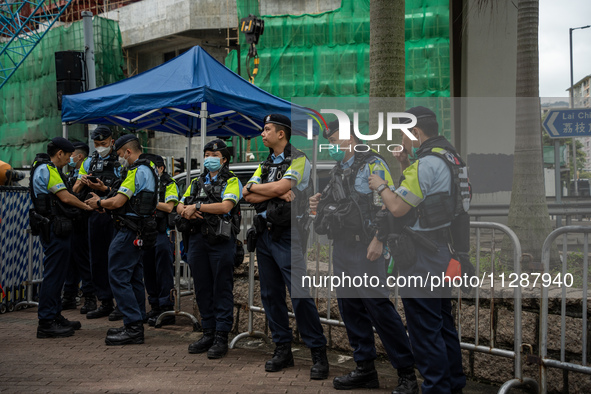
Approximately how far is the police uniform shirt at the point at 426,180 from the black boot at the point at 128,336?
11.9 feet

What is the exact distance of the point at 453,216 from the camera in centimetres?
412

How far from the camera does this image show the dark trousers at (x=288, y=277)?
5133 mm

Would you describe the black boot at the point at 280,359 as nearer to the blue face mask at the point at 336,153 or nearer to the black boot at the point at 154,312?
the blue face mask at the point at 336,153

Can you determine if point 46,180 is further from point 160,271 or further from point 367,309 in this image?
point 367,309

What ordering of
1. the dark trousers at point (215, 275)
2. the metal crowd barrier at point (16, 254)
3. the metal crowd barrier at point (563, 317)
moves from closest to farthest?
the metal crowd barrier at point (563, 317), the dark trousers at point (215, 275), the metal crowd barrier at point (16, 254)

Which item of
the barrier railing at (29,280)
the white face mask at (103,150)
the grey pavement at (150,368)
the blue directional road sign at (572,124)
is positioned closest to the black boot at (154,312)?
the grey pavement at (150,368)

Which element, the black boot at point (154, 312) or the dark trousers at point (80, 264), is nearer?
the black boot at point (154, 312)

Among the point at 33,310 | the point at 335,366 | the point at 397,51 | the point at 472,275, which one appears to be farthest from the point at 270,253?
the point at 33,310

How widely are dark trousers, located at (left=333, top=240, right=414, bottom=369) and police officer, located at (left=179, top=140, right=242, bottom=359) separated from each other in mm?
1430

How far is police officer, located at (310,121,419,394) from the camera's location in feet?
14.9

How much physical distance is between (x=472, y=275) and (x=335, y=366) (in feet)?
5.39

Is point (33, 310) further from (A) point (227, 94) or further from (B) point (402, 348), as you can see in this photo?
(B) point (402, 348)

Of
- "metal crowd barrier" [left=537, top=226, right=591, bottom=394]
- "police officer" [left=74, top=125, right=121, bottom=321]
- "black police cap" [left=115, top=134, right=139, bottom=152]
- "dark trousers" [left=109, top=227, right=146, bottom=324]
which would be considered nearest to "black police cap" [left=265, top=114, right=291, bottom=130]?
"black police cap" [left=115, top=134, right=139, bottom=152]

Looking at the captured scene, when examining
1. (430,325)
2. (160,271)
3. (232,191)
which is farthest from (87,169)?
(430,325)
